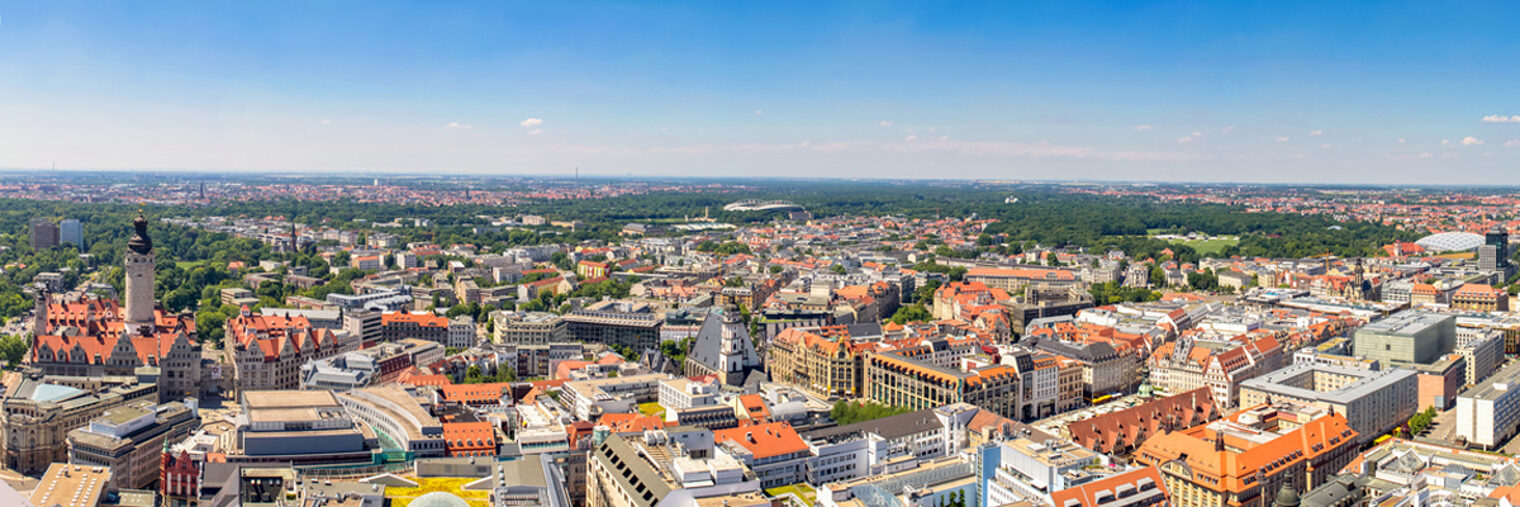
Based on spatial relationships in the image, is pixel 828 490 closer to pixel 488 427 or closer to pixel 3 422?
pixel 488 427

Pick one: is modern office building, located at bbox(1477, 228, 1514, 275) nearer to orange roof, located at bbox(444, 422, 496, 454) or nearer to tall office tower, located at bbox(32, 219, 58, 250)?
orange roof, located at bbox(444, 422, 496, 454)

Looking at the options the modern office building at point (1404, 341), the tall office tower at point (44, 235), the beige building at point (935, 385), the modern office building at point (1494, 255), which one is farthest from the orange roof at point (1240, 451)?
the tall office tower at point (44, 235)

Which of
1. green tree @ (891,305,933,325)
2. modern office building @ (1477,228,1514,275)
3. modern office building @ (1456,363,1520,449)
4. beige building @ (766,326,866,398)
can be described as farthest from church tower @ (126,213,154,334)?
modern office building @ (1477,228,1514,275)

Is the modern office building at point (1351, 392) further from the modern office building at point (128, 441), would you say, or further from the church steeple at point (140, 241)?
the church steeple at point (140, 241)

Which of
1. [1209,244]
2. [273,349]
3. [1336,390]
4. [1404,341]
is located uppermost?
[1209,244]

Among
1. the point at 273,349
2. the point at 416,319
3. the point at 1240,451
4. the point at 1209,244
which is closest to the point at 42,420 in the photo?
the point at 273,349

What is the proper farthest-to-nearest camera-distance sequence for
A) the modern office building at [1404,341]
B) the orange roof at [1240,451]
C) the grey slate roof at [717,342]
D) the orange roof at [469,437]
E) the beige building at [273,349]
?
the modern office building at [1404,341] < the grey slate roof at [717,342] < the beige building at [273,349] < the orange roof at [469,437] < the orange roof at [1240,451]

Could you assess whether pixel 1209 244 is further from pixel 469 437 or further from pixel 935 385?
pixel 469 437
